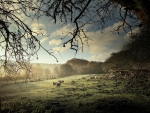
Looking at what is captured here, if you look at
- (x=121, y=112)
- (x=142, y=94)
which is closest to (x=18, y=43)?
(x=121, y=112)

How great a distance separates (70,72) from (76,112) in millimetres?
60355

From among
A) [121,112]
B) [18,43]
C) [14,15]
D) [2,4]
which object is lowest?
[121,112]

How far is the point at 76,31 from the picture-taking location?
338 centimetres

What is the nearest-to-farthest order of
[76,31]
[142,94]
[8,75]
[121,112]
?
1. [76,31]
2. [8,75]
3. [121,112]
4. [142,94]

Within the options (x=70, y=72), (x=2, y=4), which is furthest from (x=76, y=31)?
(x=70, y=72)

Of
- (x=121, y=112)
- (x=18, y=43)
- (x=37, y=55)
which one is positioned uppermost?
(x=18, y=43)

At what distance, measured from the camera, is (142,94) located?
1552 centimetres

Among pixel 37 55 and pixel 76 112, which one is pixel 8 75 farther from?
pixel 76 112

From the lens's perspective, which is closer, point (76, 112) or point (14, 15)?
point (14, 15)

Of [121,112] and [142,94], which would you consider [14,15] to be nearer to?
[121,112]

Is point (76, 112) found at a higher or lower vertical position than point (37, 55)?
lower

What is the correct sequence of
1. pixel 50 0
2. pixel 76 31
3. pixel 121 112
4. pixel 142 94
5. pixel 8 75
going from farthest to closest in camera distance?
pixel 142 94
pixel 121 112
pixel 8 75
pixel 50 0
pixel 76 31

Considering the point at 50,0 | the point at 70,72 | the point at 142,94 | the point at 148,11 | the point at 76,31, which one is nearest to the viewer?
the point at 148,11

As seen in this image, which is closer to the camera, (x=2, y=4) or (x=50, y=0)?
(x=50, y=0)
